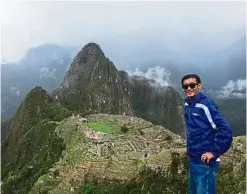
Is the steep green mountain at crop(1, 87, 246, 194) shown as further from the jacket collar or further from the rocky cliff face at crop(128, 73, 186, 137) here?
the rocky cliff face at crop(128, 73, 186, 137)

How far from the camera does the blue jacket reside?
5.82 meters

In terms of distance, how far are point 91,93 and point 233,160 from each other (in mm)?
87573

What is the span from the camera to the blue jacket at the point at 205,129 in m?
5.82

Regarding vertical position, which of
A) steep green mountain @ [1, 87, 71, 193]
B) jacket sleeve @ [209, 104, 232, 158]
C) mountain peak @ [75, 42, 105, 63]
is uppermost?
mountain peak @ [75, 42, 105, 63]

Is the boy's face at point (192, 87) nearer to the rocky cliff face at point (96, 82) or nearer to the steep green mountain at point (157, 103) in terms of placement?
the rocky cliff face at point (96, 82)

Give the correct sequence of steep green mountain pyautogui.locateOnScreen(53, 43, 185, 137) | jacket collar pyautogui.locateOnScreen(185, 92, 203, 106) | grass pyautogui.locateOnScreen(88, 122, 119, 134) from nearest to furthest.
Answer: jacket collar pyautogui.locateOnScreen(185, 92, 203, 106) < grass pyautogui.locateOnScreen(88, 122, 119, 134) < steep green mountain pyautogui.locateOnScreen(53, 43, 185, 137)

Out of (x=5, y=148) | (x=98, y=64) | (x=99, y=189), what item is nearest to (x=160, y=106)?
(x=98, y=64)

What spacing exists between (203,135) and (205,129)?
0.31 ft

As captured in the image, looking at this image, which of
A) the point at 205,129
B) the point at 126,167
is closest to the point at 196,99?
the point at 205,129

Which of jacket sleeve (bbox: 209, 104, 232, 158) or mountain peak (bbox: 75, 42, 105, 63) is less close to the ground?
mountain peak (bbox: 75, 42, 105, 63)

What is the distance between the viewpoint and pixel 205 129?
19.9 feet

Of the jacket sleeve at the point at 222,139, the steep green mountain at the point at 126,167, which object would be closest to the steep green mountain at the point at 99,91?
the steep green mountain at the point at 126,167

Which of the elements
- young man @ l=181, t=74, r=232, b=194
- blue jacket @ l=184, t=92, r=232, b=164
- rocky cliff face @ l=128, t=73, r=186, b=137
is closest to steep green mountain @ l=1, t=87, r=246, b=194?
young man @ l=181, t=74, r=232, b=194

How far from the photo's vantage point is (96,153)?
15.7m
